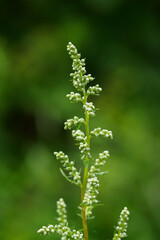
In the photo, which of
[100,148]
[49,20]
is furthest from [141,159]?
[49,20]

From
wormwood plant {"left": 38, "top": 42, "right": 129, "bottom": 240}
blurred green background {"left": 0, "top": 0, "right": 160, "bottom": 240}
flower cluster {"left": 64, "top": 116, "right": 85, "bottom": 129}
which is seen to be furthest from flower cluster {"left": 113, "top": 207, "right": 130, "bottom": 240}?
blurred green background {"left": 0, "top": 0, "right": 160, "bottom": 240}

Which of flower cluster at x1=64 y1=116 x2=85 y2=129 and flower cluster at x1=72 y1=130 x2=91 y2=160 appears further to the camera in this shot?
flower cluster at x1=64 y1=116 x2=85 y2=129

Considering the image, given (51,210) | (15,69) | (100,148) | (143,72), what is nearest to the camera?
(51,210)

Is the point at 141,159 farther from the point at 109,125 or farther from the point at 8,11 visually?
the point at 8,11

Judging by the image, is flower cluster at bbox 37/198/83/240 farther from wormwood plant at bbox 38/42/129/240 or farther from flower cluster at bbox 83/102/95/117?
flower cluster at bbox 83/102/95/117

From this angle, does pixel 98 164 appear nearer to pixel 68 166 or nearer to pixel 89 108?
pixel 68 166

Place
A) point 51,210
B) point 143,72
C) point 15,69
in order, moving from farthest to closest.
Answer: point 143,72 < point 15,69 < point 51,210

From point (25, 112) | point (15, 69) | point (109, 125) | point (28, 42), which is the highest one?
point (28, 42)

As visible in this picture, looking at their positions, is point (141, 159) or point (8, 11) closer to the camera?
point (141, 159)
